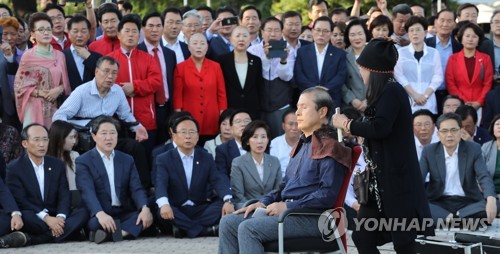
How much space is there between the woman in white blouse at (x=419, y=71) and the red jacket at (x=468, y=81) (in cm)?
21

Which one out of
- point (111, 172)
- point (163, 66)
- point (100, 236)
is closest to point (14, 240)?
point (100, 236)

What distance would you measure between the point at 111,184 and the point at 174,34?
2.22m

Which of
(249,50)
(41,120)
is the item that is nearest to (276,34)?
(249,50)

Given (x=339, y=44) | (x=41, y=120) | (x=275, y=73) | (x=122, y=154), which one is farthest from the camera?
(x=339, y=44)

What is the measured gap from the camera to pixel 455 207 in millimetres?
9461

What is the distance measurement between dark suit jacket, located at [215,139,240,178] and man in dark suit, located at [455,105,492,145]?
7.58 feet

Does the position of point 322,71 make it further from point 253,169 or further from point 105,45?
point 105,45

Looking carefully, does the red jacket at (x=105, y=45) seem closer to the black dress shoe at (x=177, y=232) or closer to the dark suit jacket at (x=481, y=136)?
the black dress shoe at (x=177, y=232)

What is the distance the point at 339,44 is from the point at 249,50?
1.17m

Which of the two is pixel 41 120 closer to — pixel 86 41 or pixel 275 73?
pixel 86 41

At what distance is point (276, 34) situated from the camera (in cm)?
1065

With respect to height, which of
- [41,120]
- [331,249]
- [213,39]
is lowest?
[331,249]

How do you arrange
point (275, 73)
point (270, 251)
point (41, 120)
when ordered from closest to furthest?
point (270, 251) → point (41, 120) → point (275, 73)

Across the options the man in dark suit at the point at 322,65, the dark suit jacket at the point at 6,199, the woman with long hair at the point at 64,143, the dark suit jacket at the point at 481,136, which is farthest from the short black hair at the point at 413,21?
the dark suit jacket at the point at 6,199
